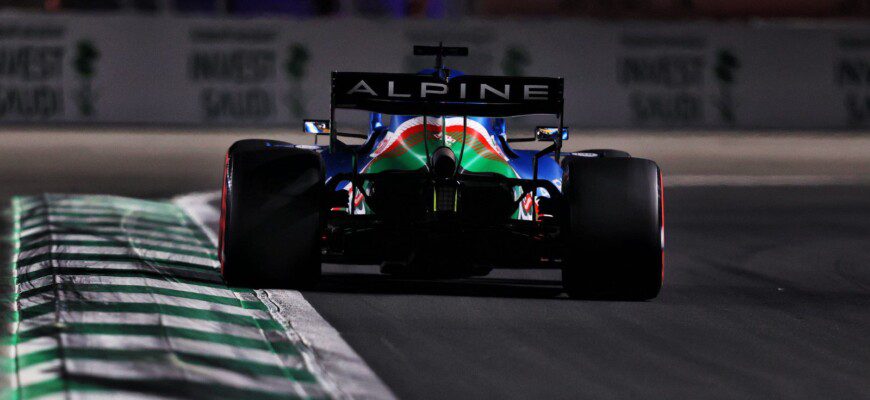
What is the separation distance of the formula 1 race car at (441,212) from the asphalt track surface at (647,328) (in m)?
0.24

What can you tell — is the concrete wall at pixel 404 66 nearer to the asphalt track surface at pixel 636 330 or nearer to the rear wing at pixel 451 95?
the asphalt track surface at pixel 636 330

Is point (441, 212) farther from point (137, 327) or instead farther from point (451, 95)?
point (137, 327)

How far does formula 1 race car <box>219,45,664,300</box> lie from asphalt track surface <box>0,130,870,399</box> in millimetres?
238

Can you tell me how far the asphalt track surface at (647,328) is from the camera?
670 centimetres

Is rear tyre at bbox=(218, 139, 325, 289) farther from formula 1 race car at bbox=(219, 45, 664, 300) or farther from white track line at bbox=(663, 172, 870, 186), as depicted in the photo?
white track line at bbox=(663, 172, 870, 186)

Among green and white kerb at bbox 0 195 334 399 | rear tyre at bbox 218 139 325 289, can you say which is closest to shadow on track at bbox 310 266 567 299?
rear tyre at bbox 218 139 325 289

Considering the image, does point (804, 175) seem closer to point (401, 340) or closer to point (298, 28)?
point (298, 28)

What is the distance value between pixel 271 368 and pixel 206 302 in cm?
191

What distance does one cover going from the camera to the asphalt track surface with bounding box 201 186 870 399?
6684 millimetres

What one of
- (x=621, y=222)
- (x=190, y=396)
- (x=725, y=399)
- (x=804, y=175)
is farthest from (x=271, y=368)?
(x=804, y=175)

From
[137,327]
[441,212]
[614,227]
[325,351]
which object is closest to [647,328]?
[614,227]

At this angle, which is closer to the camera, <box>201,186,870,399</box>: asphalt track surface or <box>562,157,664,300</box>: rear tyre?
Result: <box>201,186,870,399</box>: asphalt track surface

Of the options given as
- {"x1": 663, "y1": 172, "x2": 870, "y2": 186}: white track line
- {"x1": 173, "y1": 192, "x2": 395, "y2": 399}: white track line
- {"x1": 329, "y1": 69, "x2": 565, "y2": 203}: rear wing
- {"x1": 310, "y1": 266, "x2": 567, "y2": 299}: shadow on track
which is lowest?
{"x1": 663, "y1": 172, "x2": 870, "y2": 186}: white track line

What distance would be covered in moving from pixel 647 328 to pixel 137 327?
246 cm
